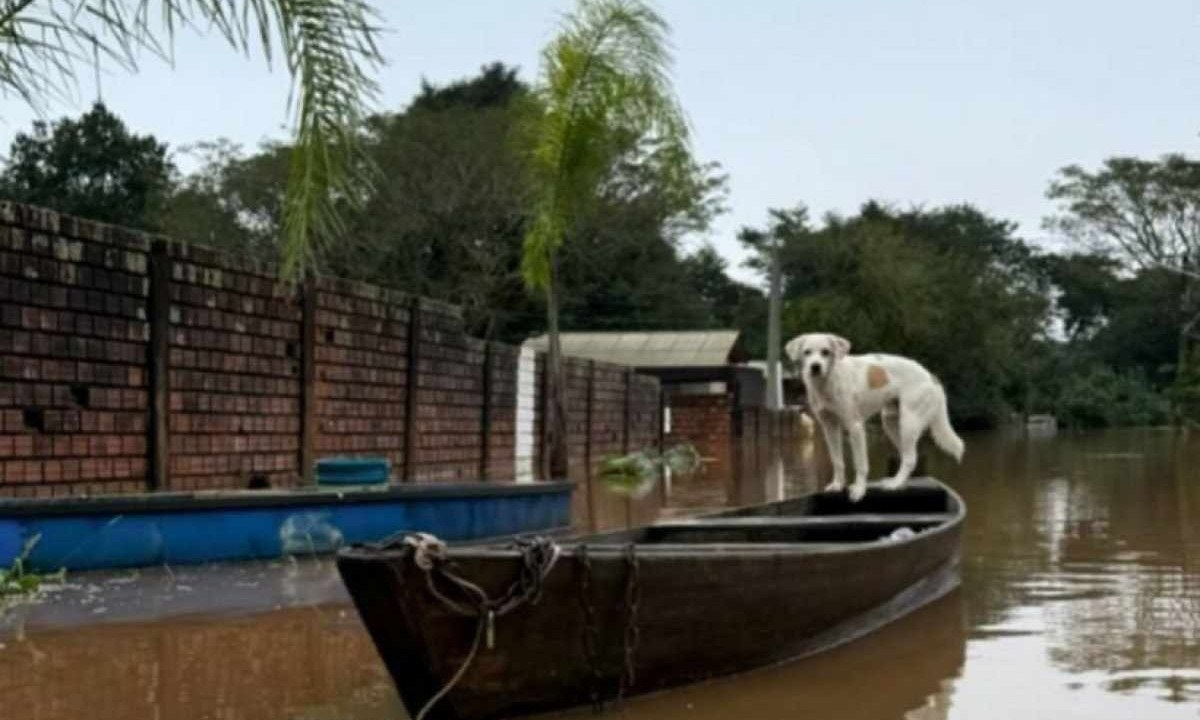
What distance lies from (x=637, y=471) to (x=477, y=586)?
1583 centimetres

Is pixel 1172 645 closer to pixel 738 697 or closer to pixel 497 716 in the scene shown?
pixel 738 697

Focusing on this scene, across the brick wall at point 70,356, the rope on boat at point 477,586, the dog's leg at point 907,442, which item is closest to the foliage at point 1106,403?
the dog's leg at point 907,442

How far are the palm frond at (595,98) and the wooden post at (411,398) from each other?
1.75 m

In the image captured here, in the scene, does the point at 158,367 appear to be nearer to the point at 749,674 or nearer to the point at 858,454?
the point at 858,454

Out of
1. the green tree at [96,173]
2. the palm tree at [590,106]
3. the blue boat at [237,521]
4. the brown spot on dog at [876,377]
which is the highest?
the green tree at [96,173]

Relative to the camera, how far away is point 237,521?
9164 mm

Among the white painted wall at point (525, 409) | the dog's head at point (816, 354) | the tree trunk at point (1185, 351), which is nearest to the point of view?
the dog's head at point (816, 354)

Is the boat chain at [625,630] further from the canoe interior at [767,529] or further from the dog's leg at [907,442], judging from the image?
the dog's leg at [907,442]

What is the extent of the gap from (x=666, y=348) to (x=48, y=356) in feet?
91.5

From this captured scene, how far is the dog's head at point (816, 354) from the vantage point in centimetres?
858

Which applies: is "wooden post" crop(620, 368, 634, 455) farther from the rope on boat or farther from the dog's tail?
the rope on boat

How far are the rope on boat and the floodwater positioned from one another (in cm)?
72

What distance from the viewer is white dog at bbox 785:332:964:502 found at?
8.72 m

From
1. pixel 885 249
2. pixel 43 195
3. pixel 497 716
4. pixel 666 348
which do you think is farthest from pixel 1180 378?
pixel 497 716
